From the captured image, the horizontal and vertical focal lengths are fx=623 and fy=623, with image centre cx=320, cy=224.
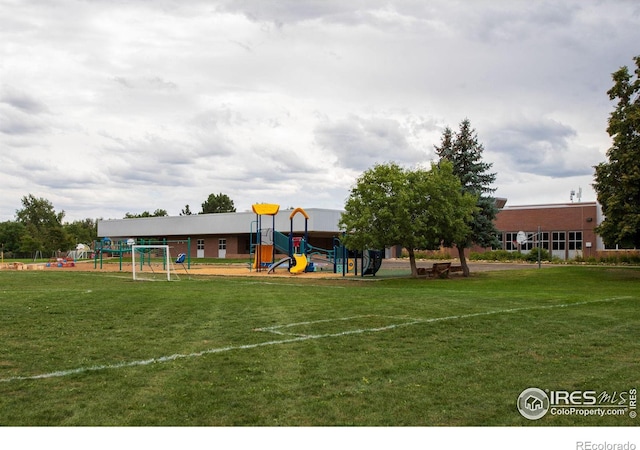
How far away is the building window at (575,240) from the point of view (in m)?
56.6

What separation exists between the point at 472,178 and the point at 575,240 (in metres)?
27.1

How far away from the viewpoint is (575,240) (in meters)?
56.8

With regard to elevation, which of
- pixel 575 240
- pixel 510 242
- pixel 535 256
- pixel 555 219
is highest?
pixel 555 219

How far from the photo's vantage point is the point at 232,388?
273 inches

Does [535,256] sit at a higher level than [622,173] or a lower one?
lower

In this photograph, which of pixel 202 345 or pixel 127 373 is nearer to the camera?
pixel 127 373

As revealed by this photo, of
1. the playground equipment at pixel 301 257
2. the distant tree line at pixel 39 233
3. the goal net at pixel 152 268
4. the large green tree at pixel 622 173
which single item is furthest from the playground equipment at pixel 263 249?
the distant tree line at pixel 39 233

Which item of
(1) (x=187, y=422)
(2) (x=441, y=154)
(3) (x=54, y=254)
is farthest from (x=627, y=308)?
(3) (x=54, y=254)

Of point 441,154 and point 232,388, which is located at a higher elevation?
point 441,154

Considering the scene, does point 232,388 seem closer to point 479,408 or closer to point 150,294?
point 479,408

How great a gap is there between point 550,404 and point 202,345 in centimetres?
519

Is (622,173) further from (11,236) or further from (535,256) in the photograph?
(11,236)

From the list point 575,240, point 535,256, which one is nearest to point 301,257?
point 535,256

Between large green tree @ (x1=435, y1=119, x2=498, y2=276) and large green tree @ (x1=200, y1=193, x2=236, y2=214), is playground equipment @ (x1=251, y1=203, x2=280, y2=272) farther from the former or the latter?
large green tree @ (x1=200, y1=193, x2=236, y2=214)
